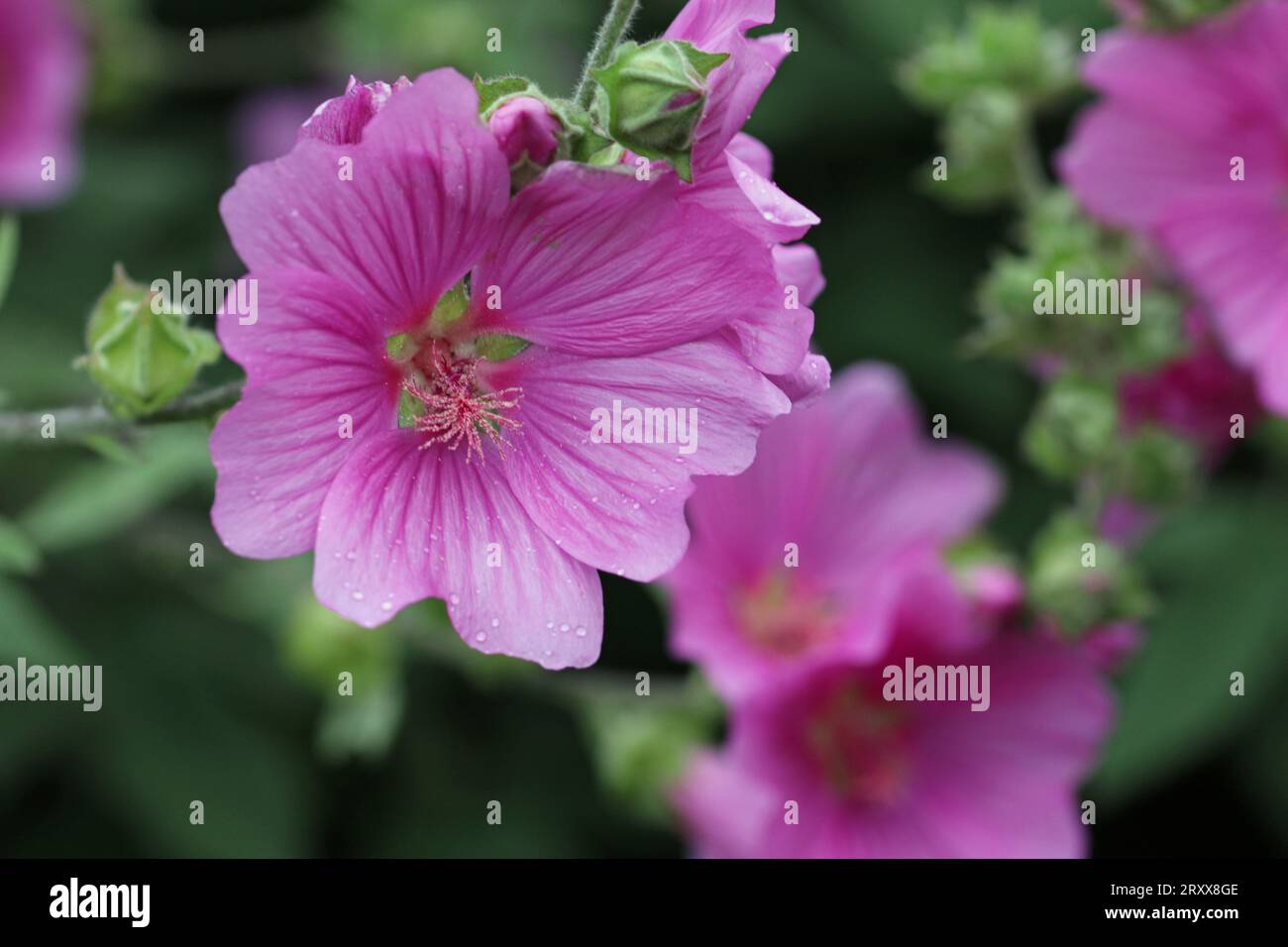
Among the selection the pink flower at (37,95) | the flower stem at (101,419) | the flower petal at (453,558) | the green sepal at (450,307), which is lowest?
the flower petal at (453,558)

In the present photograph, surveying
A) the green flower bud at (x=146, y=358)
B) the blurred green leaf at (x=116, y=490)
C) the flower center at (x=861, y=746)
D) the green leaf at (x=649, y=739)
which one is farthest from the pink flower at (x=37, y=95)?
the flower center at (x=861, y=746)

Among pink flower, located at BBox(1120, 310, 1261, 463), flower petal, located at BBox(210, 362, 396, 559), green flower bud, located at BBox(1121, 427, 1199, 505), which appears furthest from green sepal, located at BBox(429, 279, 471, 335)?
pink flower, located at BBox(1120, 310, 1261, 463)

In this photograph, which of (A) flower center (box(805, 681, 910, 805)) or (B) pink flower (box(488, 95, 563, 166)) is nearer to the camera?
(B) pink flower (box(488, 95, 563, 166))

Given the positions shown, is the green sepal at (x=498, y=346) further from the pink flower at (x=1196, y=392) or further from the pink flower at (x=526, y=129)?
the pink flower at (x=1196, y=392)

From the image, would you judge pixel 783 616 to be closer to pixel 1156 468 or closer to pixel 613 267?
pixel 1156 468

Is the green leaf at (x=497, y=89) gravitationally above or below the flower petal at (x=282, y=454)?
above

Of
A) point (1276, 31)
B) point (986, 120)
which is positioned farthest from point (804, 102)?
point (1276, 31)

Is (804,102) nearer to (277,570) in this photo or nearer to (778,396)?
(277,570)

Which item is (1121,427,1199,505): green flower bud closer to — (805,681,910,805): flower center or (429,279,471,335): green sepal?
(805,681,910,805): flower center
